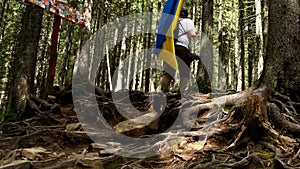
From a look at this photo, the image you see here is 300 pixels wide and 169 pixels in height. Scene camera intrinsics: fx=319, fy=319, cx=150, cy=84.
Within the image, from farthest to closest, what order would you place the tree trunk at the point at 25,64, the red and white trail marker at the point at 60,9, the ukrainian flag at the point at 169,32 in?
the red and white trail marker at the point at 60,9 < the tree trunk at the point at 25,64 < the ukrainian flag at the point at 169,32

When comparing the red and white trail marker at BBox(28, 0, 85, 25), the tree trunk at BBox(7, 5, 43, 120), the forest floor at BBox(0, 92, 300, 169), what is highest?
the red and white trail marker at BBox(28, 0, 85, 25)

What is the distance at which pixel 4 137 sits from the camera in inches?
216

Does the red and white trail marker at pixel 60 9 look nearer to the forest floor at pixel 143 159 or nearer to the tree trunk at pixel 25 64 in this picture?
the tree trunk at pixel 25 64

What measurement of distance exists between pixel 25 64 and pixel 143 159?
3602 mm

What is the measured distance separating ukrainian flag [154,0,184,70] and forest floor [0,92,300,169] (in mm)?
842

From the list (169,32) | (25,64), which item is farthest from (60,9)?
(169,32)

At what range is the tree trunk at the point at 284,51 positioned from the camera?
4.67 metres

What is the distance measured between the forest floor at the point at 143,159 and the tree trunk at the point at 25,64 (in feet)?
1.20

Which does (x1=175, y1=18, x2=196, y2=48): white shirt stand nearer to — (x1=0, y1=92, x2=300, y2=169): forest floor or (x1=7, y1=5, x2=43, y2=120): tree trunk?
(x1=0, y1=92, x2=300, y2=169): forest floor

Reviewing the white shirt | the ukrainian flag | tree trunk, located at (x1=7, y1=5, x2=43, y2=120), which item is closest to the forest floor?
tree trunk, located at (x1=7, y1=5, x2=43, y2=120)

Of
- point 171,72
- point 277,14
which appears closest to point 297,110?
point 277,14

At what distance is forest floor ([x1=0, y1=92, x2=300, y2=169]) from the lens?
3.40 meters

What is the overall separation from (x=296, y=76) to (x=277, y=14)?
1037mm

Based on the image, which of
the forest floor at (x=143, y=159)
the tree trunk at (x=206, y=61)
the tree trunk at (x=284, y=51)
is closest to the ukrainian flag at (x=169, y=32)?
the forest floor at (x=143, y=159)
